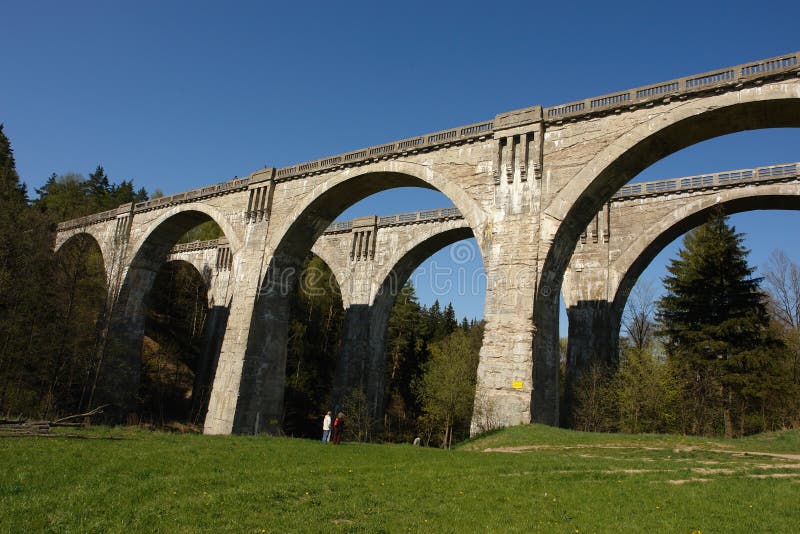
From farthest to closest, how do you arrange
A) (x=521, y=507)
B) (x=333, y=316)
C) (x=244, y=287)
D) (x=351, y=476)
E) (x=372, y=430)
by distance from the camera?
(x=333, y=316)
(x=372, y=430)
(x=244, y=287)
(x=351, y=476)
(x=521, y=507)

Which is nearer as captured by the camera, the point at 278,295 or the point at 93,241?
the point at 278,295

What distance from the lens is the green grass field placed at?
6.96 metres

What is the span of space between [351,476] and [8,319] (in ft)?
70.7

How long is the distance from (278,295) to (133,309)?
13.2 m

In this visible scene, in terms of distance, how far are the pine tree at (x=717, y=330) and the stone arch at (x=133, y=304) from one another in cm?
2398

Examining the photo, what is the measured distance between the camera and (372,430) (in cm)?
2892

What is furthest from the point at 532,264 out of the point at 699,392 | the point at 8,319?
the point at 8,319

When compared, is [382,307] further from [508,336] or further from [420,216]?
[508,336]

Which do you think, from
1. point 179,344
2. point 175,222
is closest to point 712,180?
point 175,222

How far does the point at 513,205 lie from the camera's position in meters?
17.2

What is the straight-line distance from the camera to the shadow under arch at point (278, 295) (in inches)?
878

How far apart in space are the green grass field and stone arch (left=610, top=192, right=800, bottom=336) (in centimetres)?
1144

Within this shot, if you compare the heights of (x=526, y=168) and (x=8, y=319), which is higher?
(x=526, y=168)

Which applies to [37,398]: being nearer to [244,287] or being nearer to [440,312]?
[244,287]
